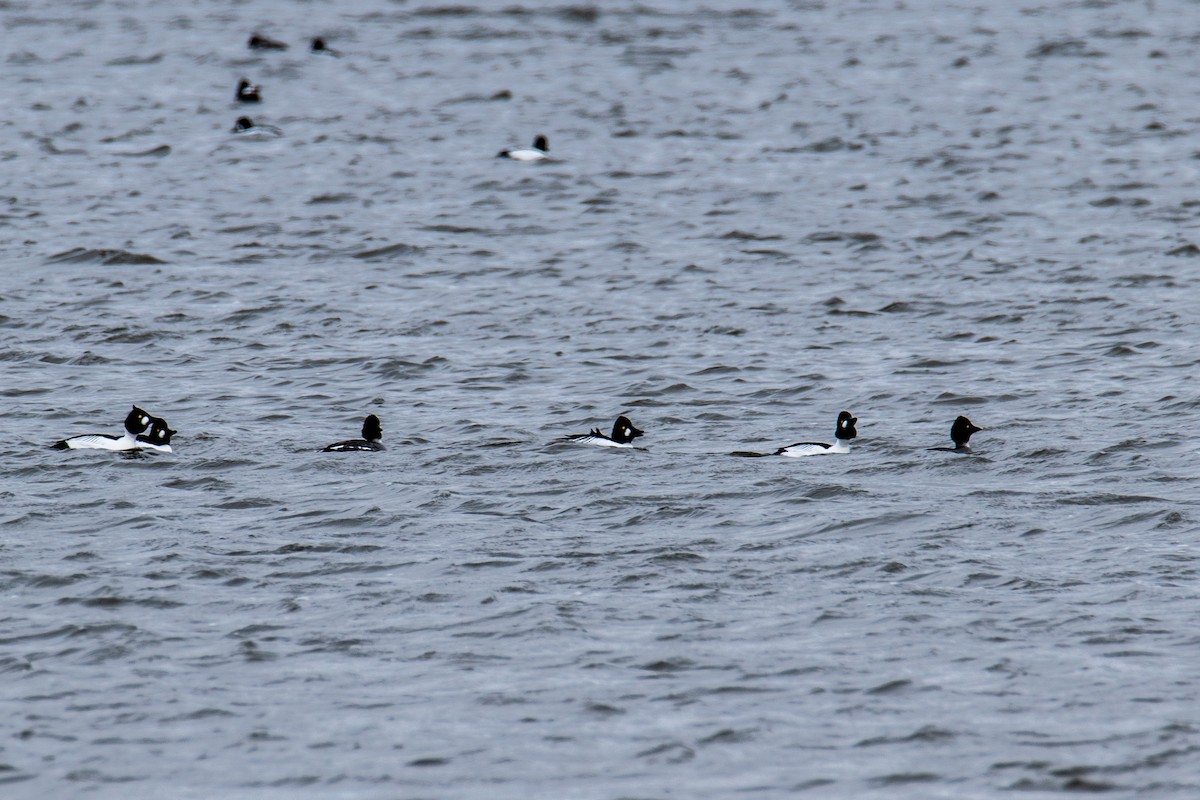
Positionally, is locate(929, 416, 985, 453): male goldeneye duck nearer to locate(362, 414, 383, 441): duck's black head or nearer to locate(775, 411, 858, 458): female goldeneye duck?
locate(775, 411, 858, 458): female goldeneye duck

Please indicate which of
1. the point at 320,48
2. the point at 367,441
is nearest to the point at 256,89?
the point at 320,48

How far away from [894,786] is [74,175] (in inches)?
1063

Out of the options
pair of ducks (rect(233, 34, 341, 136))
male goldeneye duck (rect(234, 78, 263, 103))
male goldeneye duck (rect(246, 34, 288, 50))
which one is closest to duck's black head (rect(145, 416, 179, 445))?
pair of ducks (rect(233, 34, 341, 136))

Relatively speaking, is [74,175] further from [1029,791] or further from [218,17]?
[1029,791]

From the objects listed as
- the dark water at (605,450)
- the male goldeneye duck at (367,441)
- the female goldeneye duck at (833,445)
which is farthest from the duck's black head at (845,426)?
the male goldeneye duck at (367,441)

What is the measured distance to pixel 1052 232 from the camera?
28234 millimetres

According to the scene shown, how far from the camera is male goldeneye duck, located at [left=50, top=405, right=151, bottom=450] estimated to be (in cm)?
1706

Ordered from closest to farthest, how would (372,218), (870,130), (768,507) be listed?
(768,507) < (372,218) < (870,130)

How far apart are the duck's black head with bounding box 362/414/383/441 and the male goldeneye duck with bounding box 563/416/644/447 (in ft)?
6.08

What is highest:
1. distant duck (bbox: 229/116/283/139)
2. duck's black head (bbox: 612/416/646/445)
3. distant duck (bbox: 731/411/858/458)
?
distant duck (bbox: 229/116/283/139)

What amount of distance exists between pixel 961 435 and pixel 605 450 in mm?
3382

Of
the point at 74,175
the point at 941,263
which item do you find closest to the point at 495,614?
the point at 941,263

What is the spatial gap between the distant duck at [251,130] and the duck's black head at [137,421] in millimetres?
21048

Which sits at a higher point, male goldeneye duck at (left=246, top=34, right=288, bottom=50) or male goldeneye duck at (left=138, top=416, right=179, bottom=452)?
male goldeneye duck at (left=246, top=34, right=288, bottom=50)
